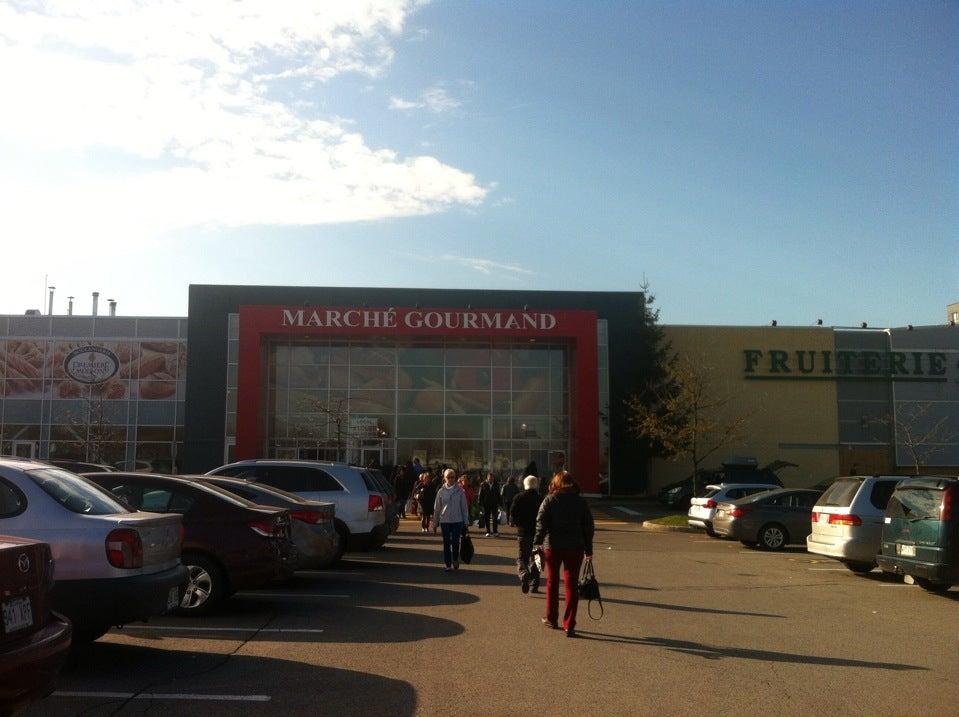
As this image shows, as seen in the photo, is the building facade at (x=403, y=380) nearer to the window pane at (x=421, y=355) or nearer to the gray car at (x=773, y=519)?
the window pane at (x=421, y=355)

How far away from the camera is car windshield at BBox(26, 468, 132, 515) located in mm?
7609

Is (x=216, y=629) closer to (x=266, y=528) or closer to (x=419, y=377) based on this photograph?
(x=266, y=528)

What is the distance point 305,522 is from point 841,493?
9062mm

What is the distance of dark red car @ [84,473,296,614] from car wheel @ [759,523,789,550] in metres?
12.8

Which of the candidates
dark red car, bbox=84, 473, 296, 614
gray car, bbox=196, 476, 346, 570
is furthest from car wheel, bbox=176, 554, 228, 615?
gray car, bbox=196, 476, 346, 570

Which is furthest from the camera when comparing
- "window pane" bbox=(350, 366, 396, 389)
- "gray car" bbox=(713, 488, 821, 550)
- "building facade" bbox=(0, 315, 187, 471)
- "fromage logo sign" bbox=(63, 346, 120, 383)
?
"fromage logo sign" bbox=(63, 346, 120, 383)

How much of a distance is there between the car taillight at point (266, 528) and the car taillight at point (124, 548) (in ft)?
8.33

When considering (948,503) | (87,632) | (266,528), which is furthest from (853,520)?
(87,632)

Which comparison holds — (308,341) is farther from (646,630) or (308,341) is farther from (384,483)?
(646,630)

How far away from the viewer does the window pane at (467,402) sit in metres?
40.1

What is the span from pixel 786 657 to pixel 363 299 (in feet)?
112

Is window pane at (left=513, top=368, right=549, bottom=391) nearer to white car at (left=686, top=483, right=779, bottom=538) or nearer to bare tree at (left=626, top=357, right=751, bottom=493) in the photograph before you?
bare tree at (left=626, top=357, right=751, bottom=493)

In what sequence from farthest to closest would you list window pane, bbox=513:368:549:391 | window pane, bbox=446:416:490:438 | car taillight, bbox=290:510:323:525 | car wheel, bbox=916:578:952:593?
window pane, bbox=513:368:549:391
window pane, bbox=446:416:490:438
car wheel, bbox=916:578:952:593
car taillight, bbox=290:510:323:525

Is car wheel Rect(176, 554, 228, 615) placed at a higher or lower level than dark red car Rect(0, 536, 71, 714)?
lower
